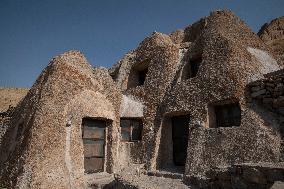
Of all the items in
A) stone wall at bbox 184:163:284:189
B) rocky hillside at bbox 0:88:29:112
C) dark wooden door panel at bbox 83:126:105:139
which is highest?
rocky hillside at bbox 0:88:29:112

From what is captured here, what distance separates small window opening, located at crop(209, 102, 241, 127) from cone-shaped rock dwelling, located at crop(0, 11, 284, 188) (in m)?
0.04

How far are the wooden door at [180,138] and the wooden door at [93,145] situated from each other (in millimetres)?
3239

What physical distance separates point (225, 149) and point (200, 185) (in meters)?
1.62

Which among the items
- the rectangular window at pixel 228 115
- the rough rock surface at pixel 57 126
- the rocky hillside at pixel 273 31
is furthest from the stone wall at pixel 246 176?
the rocky hillside at pixel 273 31

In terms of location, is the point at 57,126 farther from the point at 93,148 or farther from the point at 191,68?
the point at 191,68

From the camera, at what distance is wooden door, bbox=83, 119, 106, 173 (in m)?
10.4

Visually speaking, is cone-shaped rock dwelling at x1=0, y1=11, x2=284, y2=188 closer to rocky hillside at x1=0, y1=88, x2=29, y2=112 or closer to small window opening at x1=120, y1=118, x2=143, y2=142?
small window opening at x1=120, y1=118, x2=143, y2=142

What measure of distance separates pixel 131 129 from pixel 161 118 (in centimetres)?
183

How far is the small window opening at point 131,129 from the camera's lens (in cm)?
1230

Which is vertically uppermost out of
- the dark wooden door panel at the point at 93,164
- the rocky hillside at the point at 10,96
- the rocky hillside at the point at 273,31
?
the rocky hillside at the point at 273,31

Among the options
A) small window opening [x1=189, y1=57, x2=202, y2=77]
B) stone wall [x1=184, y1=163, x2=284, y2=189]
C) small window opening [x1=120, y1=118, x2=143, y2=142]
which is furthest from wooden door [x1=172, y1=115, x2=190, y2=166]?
stone wall [x1=184, y1=163, x2=284, y2=189]

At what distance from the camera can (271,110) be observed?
26.3 feet

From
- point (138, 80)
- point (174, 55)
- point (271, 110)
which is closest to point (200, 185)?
point (271, 110)

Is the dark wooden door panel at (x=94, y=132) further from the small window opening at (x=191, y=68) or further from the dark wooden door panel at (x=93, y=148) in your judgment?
the small window opening at (x=191, y=68)
